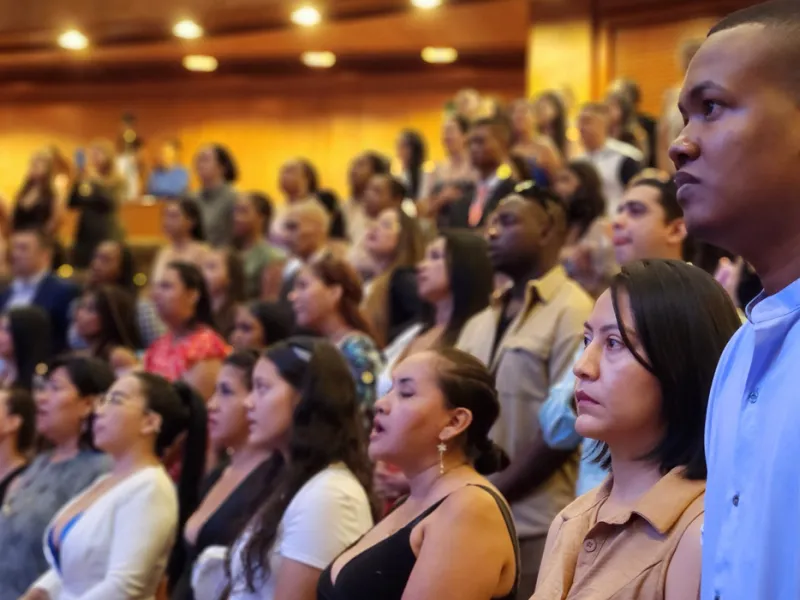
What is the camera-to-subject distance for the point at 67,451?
154 inches

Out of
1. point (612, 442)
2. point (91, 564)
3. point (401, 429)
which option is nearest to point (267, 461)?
point (91, 564)

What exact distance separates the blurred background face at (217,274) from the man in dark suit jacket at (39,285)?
0.81 metres

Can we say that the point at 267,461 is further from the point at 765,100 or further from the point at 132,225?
the point at 132,225

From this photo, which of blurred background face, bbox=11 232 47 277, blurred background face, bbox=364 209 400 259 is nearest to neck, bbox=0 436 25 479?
blurred background face, bbox=364 209 400 259

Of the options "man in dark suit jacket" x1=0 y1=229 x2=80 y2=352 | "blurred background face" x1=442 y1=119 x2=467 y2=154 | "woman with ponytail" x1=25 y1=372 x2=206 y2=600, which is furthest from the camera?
"blurred background face" x1=442 y1=119 x2=467 y2=154

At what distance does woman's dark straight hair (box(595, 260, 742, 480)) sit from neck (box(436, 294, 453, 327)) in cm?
189

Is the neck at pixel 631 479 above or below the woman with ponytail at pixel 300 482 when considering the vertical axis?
above

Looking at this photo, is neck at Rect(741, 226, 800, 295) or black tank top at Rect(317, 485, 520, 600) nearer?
neck at Rect(741, 226, 800, 295)

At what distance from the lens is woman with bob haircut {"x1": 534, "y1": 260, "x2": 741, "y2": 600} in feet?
5.40

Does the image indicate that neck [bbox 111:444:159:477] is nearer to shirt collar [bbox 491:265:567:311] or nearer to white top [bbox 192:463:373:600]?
white top [bbox 192:463:373:600]

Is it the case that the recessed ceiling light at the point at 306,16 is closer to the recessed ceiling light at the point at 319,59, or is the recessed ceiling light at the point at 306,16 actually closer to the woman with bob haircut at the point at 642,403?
the recessed ceiling light at the point at 319,59

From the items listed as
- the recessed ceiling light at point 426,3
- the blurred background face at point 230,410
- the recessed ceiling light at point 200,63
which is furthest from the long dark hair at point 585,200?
the recessed ceiling light at point 200,63

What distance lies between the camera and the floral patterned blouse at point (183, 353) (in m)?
4.47

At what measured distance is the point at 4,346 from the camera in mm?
5223
